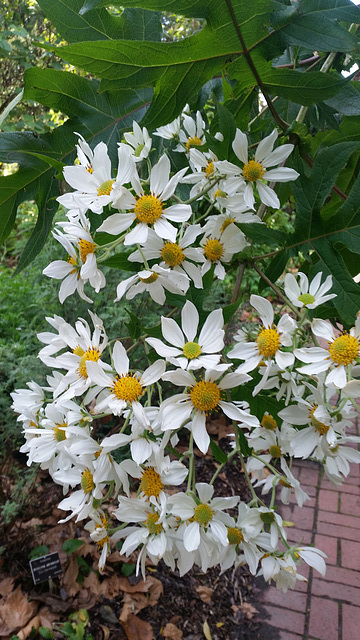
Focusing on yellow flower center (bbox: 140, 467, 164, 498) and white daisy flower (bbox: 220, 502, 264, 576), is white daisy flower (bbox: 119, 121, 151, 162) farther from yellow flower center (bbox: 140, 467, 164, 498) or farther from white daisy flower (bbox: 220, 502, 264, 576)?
white daisy flower (bbox: 220, 502, 264, 576)

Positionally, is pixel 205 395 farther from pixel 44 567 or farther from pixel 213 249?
pixel 44 567

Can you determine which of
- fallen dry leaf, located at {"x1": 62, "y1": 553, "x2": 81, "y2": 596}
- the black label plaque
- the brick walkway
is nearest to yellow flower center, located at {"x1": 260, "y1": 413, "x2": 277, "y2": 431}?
the brick walkway

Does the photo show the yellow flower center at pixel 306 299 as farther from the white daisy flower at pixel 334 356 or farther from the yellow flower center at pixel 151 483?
the yellow flower center at pixel 151 483

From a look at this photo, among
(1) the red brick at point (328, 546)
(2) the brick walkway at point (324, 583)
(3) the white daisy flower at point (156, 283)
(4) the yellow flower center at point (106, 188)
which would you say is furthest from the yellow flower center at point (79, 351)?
(1) the red brick at point (328, 546)

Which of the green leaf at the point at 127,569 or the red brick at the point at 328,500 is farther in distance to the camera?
the red brick at the point at 328,500

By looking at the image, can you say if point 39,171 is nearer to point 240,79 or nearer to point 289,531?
point 240,79

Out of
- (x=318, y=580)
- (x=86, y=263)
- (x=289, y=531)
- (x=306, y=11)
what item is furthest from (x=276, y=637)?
(x=306, y=11)
